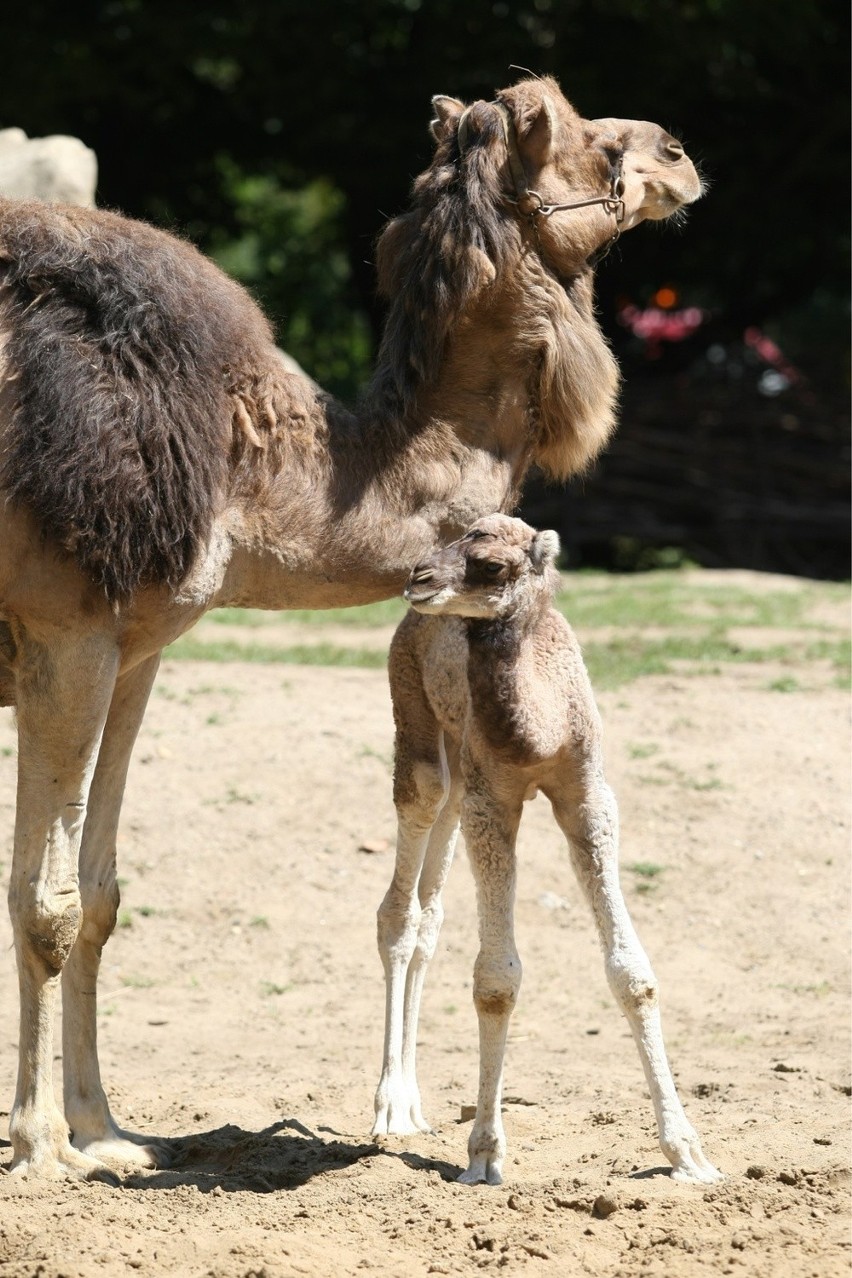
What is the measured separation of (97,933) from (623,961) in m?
1.82

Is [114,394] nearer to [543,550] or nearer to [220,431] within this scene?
[220,431]

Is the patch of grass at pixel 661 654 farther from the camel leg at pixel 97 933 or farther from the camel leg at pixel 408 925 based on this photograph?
the camel leg at pixel 97 933

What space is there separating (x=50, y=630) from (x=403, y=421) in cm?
121

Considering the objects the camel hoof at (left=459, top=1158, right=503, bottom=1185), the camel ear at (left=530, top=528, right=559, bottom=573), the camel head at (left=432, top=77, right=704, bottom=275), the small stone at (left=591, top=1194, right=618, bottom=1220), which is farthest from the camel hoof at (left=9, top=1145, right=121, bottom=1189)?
the camel head at (left=432, top=77, right=704, bottom=275)

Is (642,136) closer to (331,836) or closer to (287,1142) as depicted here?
(287,1142)

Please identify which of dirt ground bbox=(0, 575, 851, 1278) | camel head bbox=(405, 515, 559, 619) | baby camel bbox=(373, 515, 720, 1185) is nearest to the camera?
dirt ground bbox=(0, 575, 851, 1278)

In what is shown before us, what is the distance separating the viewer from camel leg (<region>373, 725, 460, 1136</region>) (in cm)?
520

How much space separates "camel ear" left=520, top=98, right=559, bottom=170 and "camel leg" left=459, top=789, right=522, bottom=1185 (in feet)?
6.23

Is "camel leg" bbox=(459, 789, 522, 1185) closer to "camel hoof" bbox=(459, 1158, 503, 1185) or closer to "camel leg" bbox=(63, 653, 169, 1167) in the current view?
"camel hoof" bbox=(459, 1158, 503, 1185)

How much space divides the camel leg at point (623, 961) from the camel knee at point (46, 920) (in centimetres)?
148

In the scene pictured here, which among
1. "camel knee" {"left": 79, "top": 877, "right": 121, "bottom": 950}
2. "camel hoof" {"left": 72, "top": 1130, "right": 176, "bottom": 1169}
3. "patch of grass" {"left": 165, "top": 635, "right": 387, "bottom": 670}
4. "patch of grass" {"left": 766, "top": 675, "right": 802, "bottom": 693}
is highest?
"patch of grass" {"left": 766, "top": 675, "right": 802, "bottom": 693}

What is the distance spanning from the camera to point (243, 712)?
9.01m

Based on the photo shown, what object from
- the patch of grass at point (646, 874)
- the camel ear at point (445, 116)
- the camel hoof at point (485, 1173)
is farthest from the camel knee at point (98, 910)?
the patch of grass at point (646, 874)

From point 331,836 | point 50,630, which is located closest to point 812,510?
point 331,836
